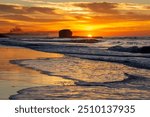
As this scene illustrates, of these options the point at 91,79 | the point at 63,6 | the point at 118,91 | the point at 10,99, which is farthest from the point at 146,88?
the point at 63,6

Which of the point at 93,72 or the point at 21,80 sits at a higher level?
Answer: the point at 21,80

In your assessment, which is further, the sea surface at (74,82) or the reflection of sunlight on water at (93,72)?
the reflection of sunlight on water at (93,72)

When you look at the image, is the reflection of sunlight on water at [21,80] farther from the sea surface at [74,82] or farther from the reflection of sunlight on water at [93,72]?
the reflection of sunlight on water at [93,72]

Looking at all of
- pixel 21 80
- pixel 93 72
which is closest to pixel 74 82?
pixel 21 80

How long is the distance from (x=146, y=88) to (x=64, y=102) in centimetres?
233

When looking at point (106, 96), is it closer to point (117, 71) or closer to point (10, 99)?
point (10, 99)

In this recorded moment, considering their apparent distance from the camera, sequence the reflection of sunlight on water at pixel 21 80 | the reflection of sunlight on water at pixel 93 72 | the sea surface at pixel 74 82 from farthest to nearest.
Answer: the reflection of sunlight on water at pixel 93 72, the reflection of sunlight on water at pixel 21 80, the sea surface at pixel 74 82

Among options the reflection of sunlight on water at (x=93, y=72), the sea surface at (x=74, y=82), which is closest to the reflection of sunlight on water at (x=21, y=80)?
the sea surface at (x=74, y=82)

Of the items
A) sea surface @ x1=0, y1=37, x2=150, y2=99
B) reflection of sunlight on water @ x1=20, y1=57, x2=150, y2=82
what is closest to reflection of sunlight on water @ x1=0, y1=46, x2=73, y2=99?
sea surface @ x1=0, y1=37, x2=150, y2=99

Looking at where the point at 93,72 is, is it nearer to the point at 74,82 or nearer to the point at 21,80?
the point at 74,82

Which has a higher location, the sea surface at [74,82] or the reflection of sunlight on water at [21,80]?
the reflection of sunlight on water at [21,80]

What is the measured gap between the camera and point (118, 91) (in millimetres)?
9266

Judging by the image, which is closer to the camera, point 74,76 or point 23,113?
point 23,113

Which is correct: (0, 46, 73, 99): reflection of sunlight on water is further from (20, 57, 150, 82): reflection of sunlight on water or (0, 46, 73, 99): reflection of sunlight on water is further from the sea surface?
(20, 57, 150, 82): reflection of sunlight on water
